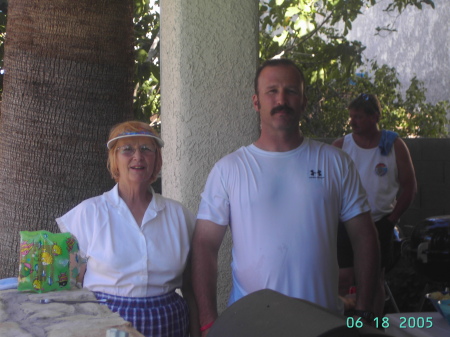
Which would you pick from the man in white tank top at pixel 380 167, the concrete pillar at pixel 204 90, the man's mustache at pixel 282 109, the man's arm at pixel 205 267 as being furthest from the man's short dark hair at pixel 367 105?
the man's arm at pixel 205 267

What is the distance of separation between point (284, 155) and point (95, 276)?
0.99 meters

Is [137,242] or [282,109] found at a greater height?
[282,109]

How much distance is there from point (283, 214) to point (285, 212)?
0.01m

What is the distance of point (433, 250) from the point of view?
3328mm

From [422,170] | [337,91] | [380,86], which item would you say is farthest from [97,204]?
[380,86]

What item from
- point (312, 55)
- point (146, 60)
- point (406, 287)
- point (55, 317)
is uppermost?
point (312, 55)

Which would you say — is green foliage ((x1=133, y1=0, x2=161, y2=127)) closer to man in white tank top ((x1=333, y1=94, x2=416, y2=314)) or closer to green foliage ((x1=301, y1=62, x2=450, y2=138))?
man in white tank top ((x1=333, y1=94, x2=416, y2=314))

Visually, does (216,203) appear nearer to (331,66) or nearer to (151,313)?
(151,313)

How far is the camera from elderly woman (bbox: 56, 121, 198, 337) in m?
2.82

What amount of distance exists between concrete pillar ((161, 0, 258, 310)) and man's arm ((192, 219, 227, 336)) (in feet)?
2.91

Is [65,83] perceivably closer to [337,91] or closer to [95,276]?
[95,276]

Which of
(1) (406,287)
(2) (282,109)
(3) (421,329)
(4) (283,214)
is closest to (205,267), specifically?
(4) (283,214)

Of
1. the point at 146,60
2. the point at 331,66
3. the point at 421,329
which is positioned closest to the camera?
the point at 421,329

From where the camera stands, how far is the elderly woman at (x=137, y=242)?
2824 mm
